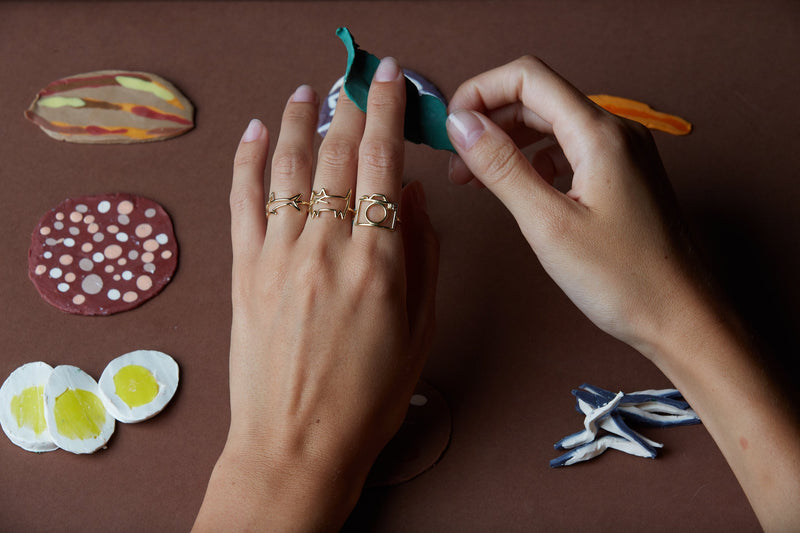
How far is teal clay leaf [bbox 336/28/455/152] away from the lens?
0.93 m

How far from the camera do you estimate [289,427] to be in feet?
2.63

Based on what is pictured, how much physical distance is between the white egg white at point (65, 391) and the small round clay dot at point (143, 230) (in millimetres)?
253

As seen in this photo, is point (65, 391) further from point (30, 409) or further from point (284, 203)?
point (284, 203)

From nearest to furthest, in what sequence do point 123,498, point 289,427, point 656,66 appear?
1. point 289,427
2. point 123,498
3. point 656,66

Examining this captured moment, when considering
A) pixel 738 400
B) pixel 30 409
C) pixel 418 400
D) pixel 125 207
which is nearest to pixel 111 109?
pixel 125 207

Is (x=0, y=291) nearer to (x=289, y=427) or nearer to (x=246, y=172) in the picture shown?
(x=246, y=172)

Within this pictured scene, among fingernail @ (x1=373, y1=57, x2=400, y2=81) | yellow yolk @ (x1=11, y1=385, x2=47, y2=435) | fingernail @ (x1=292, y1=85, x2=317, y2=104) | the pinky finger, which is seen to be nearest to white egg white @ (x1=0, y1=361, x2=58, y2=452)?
yellow yolk @ (x1=11, y1=385, x2=47, y2=435)

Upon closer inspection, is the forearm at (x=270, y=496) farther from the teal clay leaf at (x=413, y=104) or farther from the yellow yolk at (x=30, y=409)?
the teal clay leaf at (x=413, y=104)

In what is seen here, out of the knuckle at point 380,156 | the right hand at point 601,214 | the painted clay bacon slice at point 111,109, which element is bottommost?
the right hand at point 601,214

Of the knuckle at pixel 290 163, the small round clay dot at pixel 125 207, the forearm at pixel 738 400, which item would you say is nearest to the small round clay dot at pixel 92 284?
the small round clay dot at pixel 125 207

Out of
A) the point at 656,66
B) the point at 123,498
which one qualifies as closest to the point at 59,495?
the point at 123,498

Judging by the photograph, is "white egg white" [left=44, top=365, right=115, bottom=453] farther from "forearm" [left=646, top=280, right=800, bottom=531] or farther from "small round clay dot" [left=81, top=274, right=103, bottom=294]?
"forearm" [left=646, top=280, right=800, bottom=531]

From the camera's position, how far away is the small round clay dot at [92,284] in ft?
3.56

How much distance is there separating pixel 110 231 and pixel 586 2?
1.08 m
